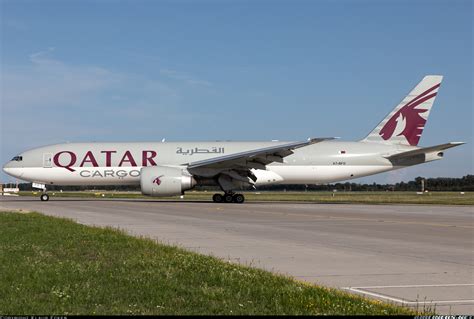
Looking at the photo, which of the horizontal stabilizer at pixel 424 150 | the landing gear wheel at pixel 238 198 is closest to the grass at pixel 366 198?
the horizontal stabilizer at pixel 424 150

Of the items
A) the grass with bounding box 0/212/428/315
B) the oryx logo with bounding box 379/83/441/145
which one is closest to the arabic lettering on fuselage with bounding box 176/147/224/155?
the oryx logo with bounding box 379/83/441/145

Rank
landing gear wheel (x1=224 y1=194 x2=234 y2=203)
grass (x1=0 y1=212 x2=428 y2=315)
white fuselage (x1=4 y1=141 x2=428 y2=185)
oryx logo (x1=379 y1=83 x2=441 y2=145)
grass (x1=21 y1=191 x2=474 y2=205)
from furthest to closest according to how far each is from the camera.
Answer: grass (x1=21 y1=191 x2=474 y2=205) → oryx logo (x1=379 y1=83 x2=441 y2=145) → landing gear wheel (x1=224 y1=194 x2=234 y2=203) → white fuselage (x1=4 y1=141 x2=428 y2=185) → grass (x1=0 y1=212 x2=428 y2=315)

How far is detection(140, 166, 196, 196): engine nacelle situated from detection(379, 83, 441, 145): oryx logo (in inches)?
518

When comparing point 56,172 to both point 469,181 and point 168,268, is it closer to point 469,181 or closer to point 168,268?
point 168,268

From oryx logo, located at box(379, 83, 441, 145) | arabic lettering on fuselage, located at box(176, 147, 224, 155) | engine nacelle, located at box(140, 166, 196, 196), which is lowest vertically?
engine nacelle, located at box(140, 166, 196, 196)

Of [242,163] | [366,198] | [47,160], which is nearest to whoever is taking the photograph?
[242,163]

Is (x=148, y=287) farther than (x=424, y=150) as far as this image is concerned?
No

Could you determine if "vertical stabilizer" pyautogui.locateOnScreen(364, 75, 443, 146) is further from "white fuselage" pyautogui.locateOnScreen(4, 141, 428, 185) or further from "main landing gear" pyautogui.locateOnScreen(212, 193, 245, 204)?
"main landing gear" pyautogui.locateOnScreen(212, 193, 245, 204)

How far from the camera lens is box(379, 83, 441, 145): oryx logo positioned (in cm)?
3944

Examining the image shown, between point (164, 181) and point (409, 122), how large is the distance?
1583 centimetres

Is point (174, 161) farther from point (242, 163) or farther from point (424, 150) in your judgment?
point (424, 150)

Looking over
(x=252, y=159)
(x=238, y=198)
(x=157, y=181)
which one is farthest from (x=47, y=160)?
(x=252, y=159)

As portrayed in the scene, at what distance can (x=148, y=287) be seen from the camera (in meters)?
7.35

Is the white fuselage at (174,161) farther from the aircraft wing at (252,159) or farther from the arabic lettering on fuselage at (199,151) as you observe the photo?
the aircraft wing at (252,159)
